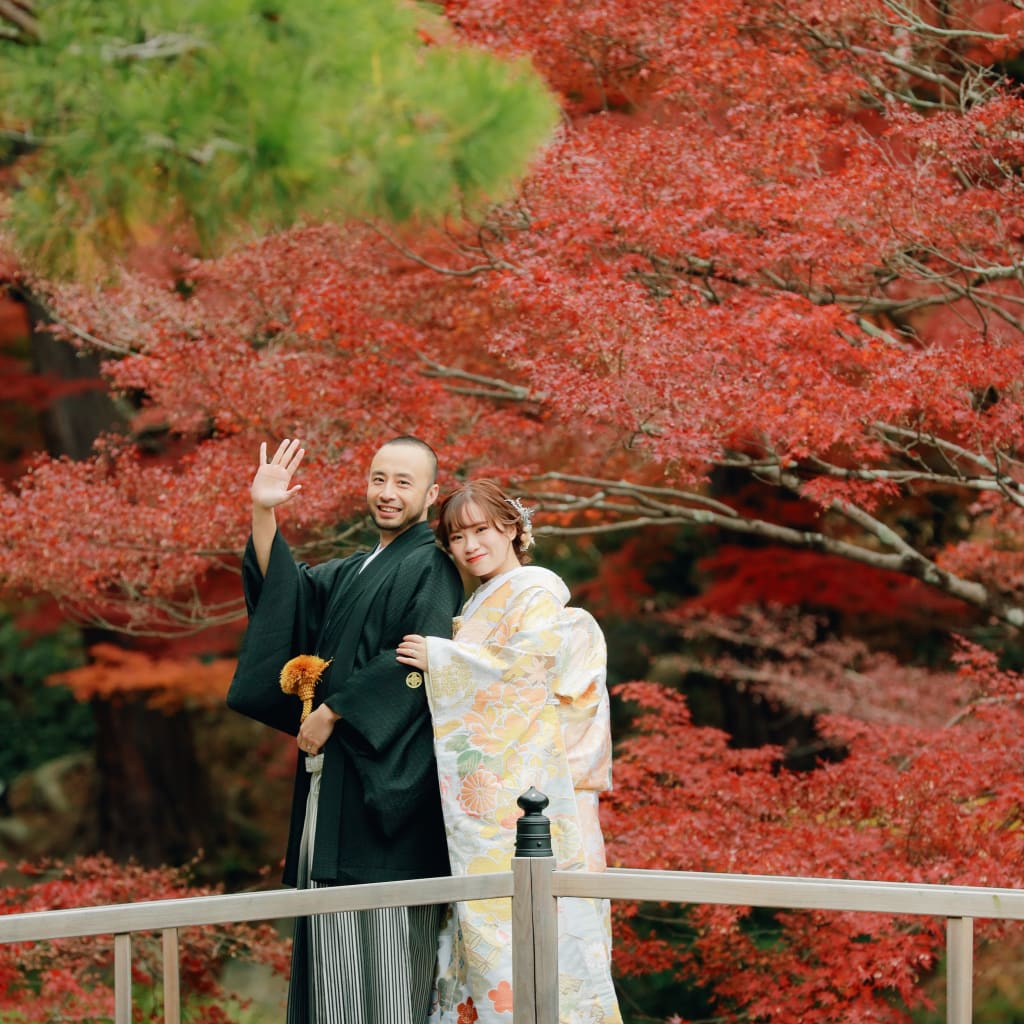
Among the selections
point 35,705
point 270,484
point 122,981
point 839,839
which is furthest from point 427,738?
point 35,705

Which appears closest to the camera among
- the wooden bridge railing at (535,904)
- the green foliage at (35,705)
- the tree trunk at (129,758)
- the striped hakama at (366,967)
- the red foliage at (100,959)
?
the wooden bridge railing at (535,904)

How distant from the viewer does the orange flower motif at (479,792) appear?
10.3 feet

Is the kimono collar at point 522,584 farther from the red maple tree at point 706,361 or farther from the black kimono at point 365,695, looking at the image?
the red maple tree at point 706,361

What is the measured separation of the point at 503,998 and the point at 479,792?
454 millimetres

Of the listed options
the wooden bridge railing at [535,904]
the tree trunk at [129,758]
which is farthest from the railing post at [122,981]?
the tree trunk at [129,758]

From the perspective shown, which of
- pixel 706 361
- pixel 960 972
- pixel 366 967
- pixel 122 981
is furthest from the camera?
pixel 706 361

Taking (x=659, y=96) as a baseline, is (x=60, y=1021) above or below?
below

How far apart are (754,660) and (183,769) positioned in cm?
415

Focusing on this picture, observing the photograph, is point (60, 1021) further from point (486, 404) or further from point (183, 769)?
point (183, 769)

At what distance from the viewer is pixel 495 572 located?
334cm

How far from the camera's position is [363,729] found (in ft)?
10.3

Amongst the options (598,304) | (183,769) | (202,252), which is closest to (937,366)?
(598,304)

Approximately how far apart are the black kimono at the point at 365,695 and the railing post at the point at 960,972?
1230 mm

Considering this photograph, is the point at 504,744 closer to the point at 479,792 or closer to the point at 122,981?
the point at 479,792
